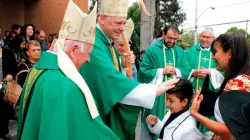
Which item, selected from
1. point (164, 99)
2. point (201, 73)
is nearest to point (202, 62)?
point (201, 73)

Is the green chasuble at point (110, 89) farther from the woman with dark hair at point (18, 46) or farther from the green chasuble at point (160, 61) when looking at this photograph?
the woman with dark hair at point (18, 46)

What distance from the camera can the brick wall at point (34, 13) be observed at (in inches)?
439

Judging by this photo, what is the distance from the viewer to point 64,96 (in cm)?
198

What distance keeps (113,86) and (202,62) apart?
2.83 metres

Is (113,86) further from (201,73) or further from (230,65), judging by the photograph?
(201,73)

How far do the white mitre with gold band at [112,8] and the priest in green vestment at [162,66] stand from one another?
5.25 ft

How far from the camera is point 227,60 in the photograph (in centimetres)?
249

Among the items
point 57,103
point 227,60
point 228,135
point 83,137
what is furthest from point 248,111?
point 57,103

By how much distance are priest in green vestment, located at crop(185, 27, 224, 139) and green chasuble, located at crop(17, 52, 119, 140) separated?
3208 mm

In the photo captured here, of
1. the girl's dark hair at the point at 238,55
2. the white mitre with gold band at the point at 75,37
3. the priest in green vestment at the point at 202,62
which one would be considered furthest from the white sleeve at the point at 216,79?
the white mitre with gold band at the point at 75,37

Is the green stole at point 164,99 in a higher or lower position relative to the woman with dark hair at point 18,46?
lower

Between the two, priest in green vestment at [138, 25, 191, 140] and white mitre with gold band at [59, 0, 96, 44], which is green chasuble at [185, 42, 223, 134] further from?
white mitre with gold band at [59, 0, 96, 44]

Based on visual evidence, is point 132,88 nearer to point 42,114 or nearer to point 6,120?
point 42,114

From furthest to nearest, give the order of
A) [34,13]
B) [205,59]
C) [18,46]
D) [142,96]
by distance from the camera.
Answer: [34,13] < [18,46] < [205,59] < [142,96]
